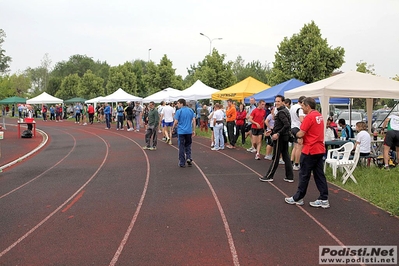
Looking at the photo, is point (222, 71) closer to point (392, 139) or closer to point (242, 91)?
point (242, 91)

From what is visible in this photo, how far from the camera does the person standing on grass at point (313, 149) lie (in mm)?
6000

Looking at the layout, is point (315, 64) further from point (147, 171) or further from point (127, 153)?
point (147, 171)

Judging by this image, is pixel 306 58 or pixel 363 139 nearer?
pixel 363 139

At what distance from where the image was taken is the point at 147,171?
9.52m

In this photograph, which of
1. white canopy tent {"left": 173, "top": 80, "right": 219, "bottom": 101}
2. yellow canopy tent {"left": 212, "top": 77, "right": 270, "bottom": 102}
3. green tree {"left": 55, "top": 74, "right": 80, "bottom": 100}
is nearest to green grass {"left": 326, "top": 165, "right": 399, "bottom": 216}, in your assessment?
yellow canopy tent {"left": 212, "top": 77, "right": 270, "bottom": 102}

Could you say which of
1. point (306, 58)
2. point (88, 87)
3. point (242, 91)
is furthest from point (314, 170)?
point (88, 87)

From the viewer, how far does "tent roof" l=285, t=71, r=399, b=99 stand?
1002 centimetres

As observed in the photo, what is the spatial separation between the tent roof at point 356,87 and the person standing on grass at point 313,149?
437cm

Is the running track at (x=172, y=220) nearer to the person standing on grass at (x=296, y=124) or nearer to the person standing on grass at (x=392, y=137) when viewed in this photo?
the person standing on grass at (x=296, y=124)

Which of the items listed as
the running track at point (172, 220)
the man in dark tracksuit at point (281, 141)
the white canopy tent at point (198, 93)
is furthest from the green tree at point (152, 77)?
the man in dark tracksuit at point (281, 141)

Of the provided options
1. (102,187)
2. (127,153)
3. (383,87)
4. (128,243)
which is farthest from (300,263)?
(127,153)

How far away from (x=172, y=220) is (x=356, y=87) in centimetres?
722

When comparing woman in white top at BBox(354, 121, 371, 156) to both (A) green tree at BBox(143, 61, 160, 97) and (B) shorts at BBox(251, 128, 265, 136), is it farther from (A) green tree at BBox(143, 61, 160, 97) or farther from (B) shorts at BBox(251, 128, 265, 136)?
(A) green tree at BBox(143, 61, 160, 97)

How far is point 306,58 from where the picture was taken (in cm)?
2716
